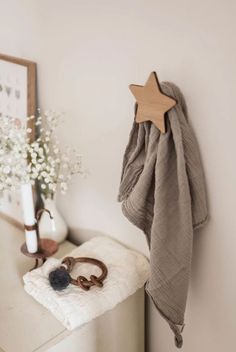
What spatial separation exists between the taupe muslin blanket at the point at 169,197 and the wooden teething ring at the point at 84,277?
145 millimetres

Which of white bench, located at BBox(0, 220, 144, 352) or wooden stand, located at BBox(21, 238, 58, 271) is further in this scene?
wooden stand, located at BBox(21, 238, 58, 271)

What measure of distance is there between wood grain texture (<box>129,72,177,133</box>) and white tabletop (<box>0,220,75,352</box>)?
0.57m

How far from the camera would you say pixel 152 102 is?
3.41 feet

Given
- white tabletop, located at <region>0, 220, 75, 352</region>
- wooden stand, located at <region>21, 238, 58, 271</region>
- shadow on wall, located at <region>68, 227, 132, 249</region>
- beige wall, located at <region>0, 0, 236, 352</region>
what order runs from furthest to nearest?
1. shadow on wall, located at <region>68, 227, 132, 249</region>
2. wooden stand, located at <region>21, 238, 58, 271</region>
3. white tabletop, located at <region>0, 220, 75, 352</region>
4. beige wall, located at <region>0, 0, 236, 352</region>

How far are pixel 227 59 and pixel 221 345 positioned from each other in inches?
29.7

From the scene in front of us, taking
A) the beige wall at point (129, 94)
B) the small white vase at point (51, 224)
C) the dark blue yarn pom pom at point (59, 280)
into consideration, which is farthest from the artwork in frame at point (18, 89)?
the dark blue yarn pom pom at point (59, 280)

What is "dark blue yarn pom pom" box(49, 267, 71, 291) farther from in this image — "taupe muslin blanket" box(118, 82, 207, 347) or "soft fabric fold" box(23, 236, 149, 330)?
"taupe muslin blanket" box(118, 82, 207, 347)

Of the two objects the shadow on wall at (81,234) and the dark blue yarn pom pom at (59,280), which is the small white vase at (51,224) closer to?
the shadow on wall at (81,234)

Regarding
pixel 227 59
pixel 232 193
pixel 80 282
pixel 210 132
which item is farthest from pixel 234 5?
pixel 80 282

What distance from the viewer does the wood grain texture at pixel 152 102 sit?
3.33ft

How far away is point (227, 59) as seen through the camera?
3.09 ft

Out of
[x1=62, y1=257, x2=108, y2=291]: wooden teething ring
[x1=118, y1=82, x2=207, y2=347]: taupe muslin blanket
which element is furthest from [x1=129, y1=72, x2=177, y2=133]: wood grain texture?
[x1=62, y1=257, x2=108, y2=291]: wooden teething ring

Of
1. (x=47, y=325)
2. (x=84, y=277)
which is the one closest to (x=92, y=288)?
(x=84, y=277)

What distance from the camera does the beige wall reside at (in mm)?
984
